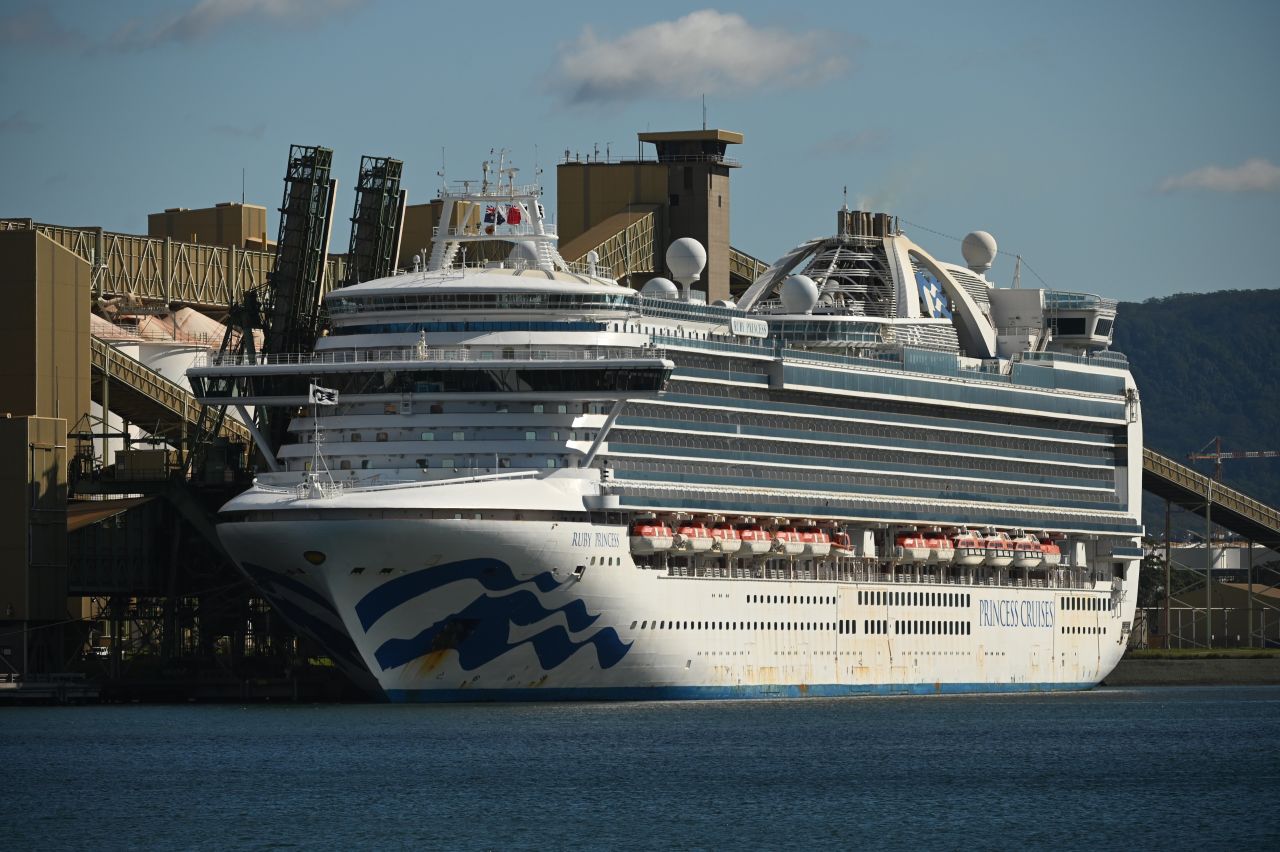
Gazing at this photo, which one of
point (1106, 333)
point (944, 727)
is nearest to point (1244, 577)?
point (1106, 333)

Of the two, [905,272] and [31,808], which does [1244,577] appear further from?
[31,808]

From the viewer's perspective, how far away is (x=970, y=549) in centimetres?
9319

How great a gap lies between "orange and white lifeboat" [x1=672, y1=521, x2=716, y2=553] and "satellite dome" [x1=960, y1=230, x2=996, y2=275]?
29807mm

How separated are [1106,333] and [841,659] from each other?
25.2 m

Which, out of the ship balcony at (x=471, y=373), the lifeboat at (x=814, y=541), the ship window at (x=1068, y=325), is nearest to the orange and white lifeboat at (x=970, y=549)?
the lifeboat at (x=814, y=541)

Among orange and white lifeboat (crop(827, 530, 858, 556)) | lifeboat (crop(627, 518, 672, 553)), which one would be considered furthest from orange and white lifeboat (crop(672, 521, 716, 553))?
orange and white lifeboat (crop(827, 530, 858, 556))

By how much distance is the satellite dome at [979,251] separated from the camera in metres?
106

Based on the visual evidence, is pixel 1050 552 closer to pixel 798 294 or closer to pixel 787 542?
pixel 798 294

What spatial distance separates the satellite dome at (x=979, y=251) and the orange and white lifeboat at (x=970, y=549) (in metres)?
16.1

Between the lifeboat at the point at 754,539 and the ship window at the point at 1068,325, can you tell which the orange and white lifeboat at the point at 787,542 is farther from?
the ship window at the point at 1068,325

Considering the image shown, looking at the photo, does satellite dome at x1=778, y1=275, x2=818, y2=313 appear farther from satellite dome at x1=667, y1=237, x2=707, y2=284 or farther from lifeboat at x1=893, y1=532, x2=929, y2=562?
lifeboat at x1=893, y1=532, x2=929, y2=562

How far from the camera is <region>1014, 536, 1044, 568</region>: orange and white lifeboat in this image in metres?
96.2

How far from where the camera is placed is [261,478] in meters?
77.6

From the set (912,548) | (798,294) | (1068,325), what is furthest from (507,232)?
(1068,325)
